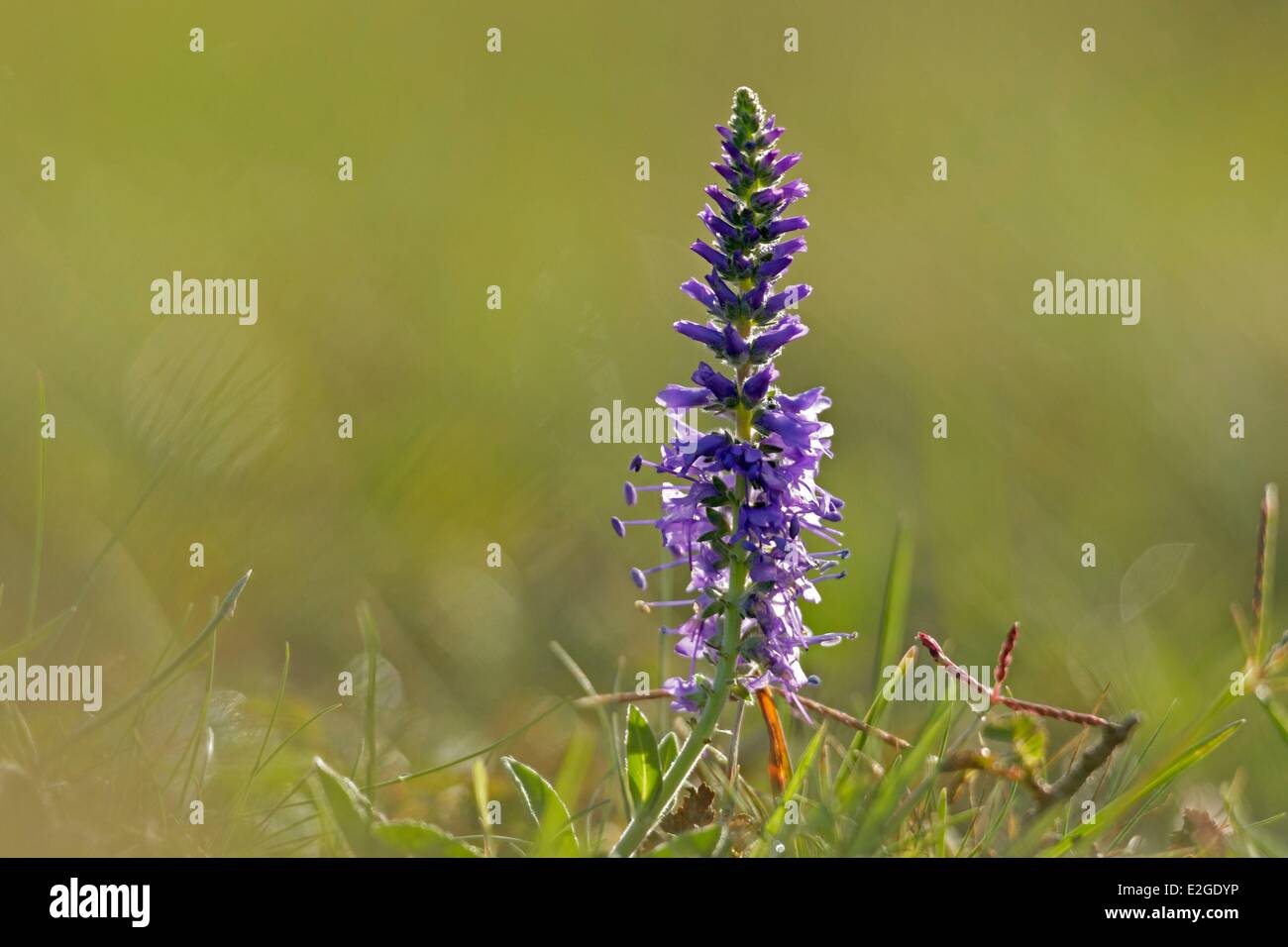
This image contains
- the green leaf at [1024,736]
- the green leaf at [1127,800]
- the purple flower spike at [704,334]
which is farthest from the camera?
the green leaf at [1024,736]

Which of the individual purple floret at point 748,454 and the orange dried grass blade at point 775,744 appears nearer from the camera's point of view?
the individual purple floret at point 748,454

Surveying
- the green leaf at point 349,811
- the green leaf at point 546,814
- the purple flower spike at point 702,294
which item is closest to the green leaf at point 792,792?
the green leaf at point 546,814

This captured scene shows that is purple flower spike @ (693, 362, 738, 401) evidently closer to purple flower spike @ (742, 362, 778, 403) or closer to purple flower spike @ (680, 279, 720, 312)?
purple flower spike @ (742, 362, 778, 403)

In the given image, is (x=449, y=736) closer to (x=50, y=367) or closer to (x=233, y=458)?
(x=233, y=458)

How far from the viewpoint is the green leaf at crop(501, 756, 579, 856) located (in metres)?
3.05

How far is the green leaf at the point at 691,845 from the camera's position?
297 cm

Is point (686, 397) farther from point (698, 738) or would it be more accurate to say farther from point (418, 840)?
point (418, 840)

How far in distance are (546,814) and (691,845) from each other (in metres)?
0.34

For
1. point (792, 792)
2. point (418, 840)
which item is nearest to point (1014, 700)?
point (792, 792)

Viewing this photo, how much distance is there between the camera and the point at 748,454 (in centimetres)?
303

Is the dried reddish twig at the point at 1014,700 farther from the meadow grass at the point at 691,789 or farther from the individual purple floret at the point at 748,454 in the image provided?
the individual purple floret at the point at 748,454

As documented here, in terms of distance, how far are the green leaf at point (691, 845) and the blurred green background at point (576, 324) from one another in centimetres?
82

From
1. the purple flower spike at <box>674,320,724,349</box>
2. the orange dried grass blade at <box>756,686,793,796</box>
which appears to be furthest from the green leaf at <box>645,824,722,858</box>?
the purple flower spike at <box>674,320,724,349</box>
